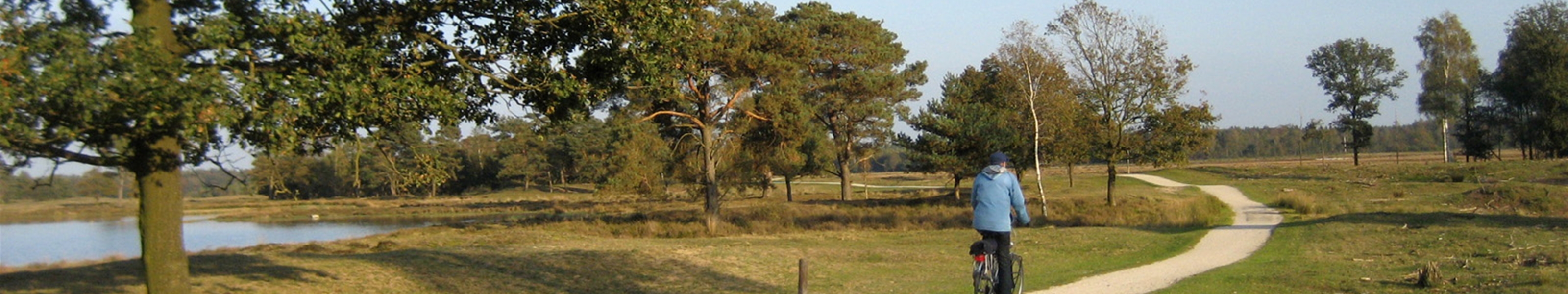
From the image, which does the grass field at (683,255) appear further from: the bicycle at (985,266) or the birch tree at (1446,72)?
the birch tree at (1446,72)

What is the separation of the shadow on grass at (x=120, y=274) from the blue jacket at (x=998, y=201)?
27.6 feet

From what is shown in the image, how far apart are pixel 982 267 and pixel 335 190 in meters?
59.0

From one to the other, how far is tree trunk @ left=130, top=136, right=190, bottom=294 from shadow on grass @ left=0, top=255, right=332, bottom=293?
3.52 meters

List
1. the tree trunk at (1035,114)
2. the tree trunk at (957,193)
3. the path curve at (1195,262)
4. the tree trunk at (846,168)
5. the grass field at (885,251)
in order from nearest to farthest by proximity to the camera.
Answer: the grass field at (885,251) < the path curve at (1195,262) < the tree trunk at (1035,114) < the tree trunk at (957,193) < the tree trunk at (846,168)

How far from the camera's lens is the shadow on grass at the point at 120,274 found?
445 inches

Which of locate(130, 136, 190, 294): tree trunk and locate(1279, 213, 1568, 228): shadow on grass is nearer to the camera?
locate(130, 136, 190, 294): tree trunk

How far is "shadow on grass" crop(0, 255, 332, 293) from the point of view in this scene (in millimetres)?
11297

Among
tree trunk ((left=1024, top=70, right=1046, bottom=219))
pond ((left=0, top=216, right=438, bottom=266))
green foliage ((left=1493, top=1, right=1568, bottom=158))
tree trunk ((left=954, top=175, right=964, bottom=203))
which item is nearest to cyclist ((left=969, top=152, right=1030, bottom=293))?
pond ((left=0, top=216, right=438, bottom=266))

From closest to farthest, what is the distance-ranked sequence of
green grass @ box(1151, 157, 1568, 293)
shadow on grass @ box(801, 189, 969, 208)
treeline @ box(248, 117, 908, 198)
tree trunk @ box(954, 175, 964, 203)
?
treeline @ box(248, 117, 908, 198)
green grass @ box(1151, 157, 1568, 293)
shadow on grass @ box(801, 189, 969, 208)
tree trunk @ box(954, 175, 964, 203)

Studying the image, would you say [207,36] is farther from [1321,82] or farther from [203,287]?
[1321,82]

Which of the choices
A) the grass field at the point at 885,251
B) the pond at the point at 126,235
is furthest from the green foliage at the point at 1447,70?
the pond at the point at 126,235

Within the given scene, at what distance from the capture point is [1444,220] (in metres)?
21.8

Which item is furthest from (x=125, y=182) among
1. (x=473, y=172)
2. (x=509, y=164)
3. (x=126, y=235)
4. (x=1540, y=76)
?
(x=1540, y=76)

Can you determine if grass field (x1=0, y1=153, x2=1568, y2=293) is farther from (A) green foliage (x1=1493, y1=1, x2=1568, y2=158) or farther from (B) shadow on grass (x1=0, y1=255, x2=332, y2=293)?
(A) green foliage (x1=1493, y1=1, x2=1568, y2=158)
